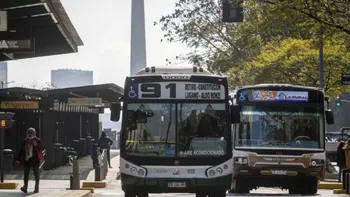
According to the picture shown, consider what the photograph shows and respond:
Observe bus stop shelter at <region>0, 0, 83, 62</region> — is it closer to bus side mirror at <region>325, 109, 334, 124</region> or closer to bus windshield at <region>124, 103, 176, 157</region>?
bus windshield at <region>124, 103, 176, 157</region>

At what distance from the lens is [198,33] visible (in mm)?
57062

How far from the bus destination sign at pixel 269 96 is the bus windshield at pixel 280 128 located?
0.67ft

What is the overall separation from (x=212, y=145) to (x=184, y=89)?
1.28m

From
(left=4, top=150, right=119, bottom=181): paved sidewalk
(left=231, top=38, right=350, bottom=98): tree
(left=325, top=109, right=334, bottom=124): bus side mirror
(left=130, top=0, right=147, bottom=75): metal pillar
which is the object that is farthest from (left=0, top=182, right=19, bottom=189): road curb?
(left=130, top=0, right=147, bottom=75): metal pillar

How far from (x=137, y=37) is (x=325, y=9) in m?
165

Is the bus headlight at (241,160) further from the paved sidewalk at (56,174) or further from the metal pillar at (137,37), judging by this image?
the metal pillar at (137,37)

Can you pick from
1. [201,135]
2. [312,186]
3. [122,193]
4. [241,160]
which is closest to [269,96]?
[241,160]

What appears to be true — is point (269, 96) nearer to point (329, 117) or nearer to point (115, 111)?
point (329, 117)

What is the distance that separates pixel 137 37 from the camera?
607ft

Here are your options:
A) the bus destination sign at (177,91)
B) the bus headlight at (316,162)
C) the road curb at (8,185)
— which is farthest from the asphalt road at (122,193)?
the bus destination sign at (177,91)

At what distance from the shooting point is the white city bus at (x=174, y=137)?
19.7 m

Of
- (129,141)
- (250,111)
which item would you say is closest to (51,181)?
(250,111)

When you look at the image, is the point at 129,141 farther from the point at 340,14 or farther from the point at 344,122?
the point at 344,122

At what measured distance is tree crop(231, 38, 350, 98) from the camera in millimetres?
45812
